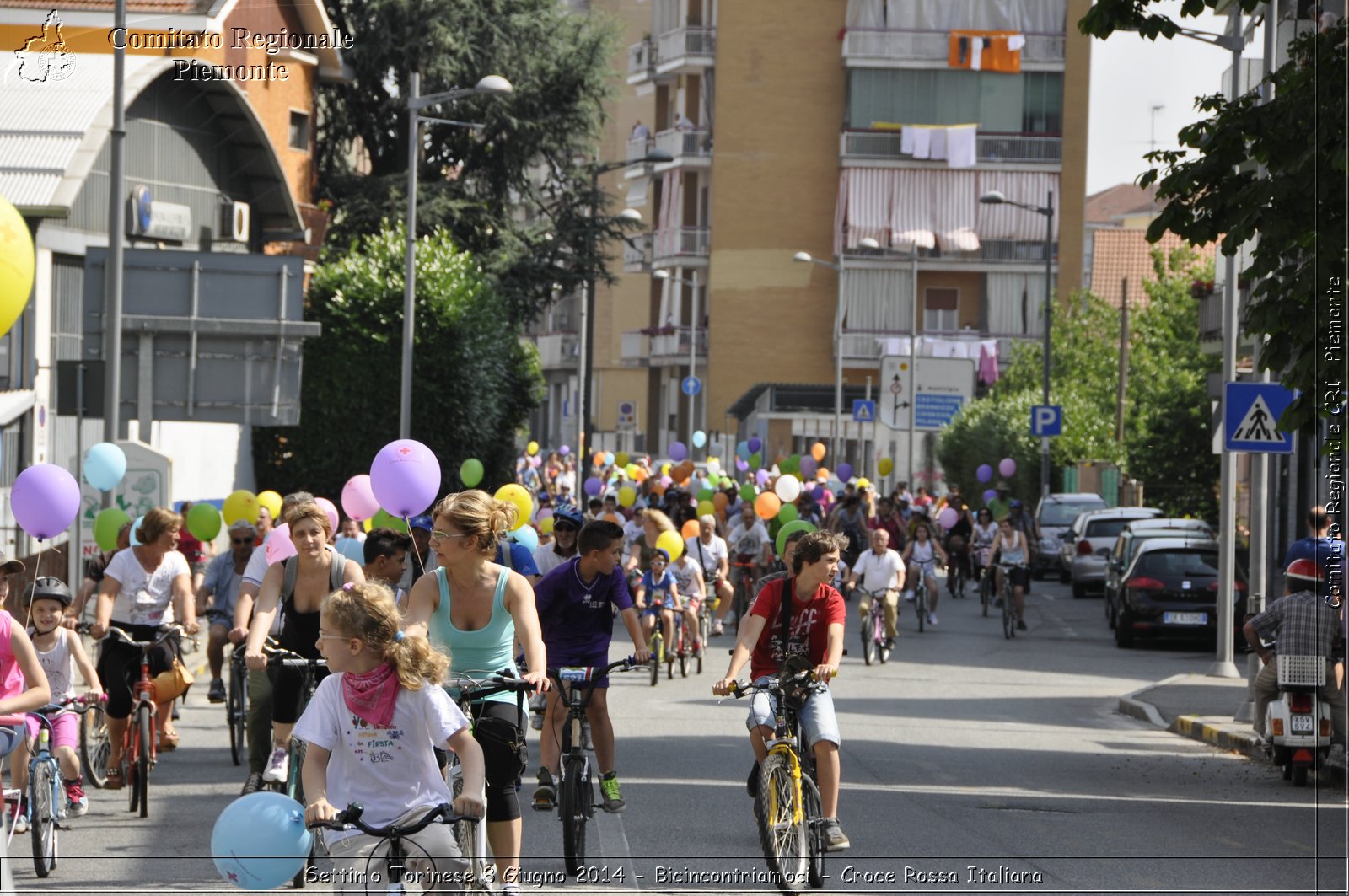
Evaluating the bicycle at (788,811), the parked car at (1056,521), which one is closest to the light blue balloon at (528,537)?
the bicycle at (788,811)

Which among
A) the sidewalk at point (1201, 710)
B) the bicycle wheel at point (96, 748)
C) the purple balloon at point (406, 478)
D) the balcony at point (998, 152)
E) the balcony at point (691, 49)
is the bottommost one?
the sidewalk at point (1201, 710)

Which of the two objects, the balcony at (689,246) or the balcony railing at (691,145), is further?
the balcony at (689,246)

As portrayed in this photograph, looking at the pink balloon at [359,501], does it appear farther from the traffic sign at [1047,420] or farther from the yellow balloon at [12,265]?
the traffic sign at [1047,420]

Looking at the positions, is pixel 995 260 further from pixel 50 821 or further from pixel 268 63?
pixel 50 821

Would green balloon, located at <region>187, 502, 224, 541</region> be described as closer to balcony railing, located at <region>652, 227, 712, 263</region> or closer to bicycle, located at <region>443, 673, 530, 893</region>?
bicycle, located at <region>443, 673, 530, 893</region>

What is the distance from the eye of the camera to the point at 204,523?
1758 cm

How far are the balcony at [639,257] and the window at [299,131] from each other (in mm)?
35382

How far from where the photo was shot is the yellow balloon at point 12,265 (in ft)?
28.8

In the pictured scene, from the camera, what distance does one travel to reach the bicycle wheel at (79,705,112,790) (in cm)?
1250

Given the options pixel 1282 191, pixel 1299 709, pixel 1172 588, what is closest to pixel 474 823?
pixel 1282 191

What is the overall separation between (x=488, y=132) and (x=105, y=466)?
1118 inches

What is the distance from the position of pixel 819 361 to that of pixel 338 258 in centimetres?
3071

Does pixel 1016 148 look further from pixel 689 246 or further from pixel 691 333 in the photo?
pixel 691 333

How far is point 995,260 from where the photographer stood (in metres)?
69.6
